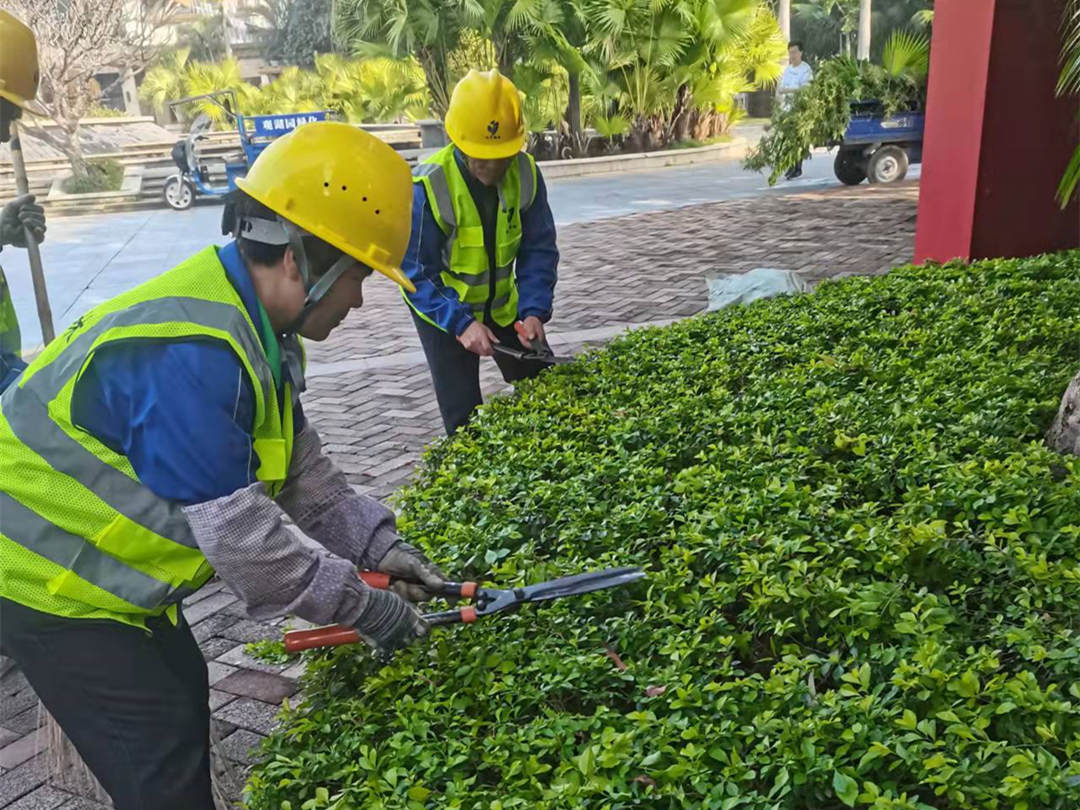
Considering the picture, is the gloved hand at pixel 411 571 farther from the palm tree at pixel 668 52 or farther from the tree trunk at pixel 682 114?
the tree trunk at pixel 682 114

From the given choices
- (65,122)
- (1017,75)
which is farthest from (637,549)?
(65,122)

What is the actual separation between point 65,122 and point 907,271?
57.8ft

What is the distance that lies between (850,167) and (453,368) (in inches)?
468

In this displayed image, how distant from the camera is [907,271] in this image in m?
5.55

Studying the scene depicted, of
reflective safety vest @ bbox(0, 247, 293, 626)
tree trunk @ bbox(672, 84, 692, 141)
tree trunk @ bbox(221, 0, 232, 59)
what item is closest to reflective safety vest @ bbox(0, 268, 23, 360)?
reflective safety vest @ bbox(0, 247, 293, 626)

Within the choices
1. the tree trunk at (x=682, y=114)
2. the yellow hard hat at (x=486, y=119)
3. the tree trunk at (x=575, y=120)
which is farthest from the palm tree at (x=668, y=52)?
the yellow hard hat at (x=486, y=119)

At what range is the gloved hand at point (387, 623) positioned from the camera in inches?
79.5

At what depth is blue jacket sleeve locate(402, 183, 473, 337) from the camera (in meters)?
4.04

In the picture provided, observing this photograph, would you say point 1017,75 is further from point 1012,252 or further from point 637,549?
point 637,549

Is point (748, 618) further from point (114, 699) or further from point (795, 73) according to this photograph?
point (795, 73)

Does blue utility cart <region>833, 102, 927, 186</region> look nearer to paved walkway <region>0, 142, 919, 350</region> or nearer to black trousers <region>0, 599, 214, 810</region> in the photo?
paved walkway <region>0, 142, 919, 350</region>

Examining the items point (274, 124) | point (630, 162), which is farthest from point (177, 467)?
point (630, 162)

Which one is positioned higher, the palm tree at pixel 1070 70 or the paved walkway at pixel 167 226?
the palm tree at pixel 1070 70

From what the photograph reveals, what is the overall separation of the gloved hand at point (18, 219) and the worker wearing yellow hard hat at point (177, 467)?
7.87 ft
